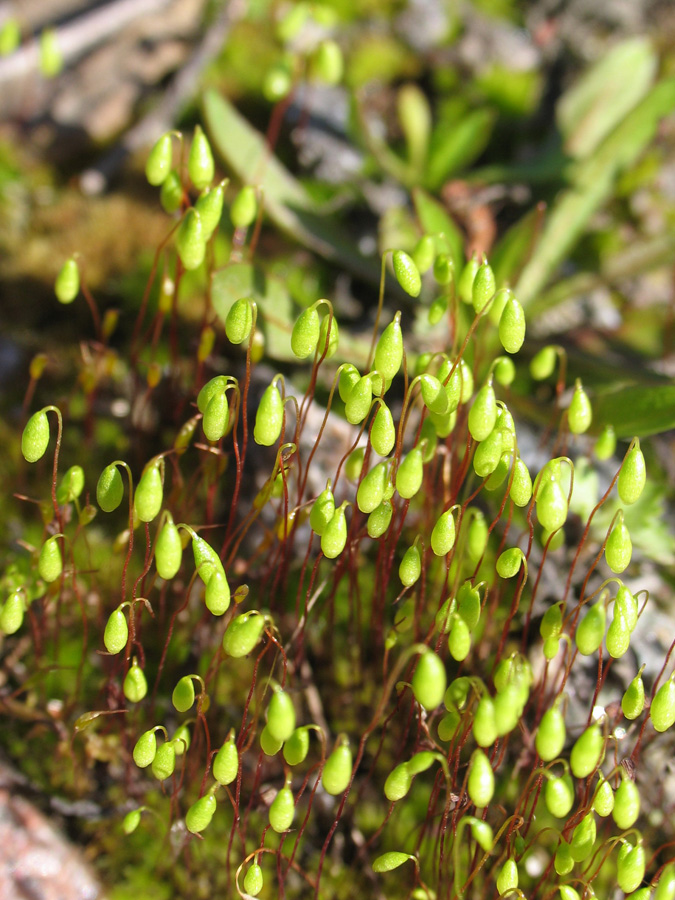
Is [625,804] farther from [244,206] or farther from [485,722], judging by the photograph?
[244,206]

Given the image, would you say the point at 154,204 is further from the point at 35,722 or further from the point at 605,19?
the point at 605,19

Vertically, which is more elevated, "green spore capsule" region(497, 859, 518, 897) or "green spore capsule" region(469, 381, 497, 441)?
"green spore capsule" region(469, 381, 497, 441)

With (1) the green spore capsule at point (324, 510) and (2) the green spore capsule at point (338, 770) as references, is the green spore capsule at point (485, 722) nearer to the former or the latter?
(2) the green spore capsule at point (338, 770)

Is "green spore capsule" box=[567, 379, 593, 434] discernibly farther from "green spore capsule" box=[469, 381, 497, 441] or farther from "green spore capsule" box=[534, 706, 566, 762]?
"green spore capsule" box=[534, 706, 566, 762]

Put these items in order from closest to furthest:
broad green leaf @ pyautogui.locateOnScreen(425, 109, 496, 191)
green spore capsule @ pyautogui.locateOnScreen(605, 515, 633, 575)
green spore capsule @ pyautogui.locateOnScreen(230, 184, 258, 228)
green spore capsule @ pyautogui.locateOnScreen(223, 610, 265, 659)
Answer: green spore capsule @ pyautogui.locateOnScreen(223, 610, 265, 659) < green spore capsule @ pyautogui.locateOnScreen(605, 515, 633, 575) < green spore capsule @ pyautogui.locateOnScreen(230, 184, 258, 228) < broad green leaf @ pyautogui.locateOnScreen(425, 109, 496, 191)

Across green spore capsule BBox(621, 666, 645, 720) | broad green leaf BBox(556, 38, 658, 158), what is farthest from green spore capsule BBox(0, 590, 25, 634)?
broad green leaf BBox(556, 38, 658, 158)

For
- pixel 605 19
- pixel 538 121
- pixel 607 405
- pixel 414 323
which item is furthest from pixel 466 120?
pixel 607 405
